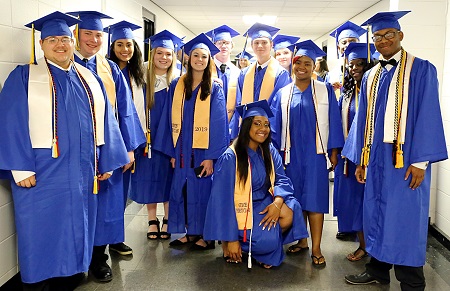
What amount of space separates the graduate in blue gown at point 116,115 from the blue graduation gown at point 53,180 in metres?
0.37

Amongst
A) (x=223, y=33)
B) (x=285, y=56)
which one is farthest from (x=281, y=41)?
(x=223, y=33)

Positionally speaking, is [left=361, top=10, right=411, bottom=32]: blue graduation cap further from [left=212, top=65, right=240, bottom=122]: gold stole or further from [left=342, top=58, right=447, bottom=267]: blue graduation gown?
[left=212, top=65, right=240, bottom=122]: gold stole

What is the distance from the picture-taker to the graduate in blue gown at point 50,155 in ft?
7.74

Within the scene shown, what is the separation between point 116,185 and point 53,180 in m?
0.69

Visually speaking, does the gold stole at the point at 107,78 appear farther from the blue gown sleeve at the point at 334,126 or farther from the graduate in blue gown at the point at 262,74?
the blue gown sleeve at the point at 334,126

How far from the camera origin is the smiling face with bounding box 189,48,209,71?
3.47 meters

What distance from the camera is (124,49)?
3.42 meters

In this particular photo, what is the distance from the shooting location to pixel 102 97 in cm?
272

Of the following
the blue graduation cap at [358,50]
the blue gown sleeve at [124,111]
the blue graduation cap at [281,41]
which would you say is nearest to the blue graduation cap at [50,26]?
the blue gown sleeve at [124,111]

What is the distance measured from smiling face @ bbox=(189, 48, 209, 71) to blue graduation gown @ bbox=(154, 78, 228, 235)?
0.60 feet

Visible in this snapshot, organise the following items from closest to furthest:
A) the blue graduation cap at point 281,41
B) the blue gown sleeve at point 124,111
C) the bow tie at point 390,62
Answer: the bow tie at point 390,62, the blue gown sleeve at point 124,111, the blue graduation cap at point 281,41

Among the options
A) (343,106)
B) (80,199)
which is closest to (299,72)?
(343,106)

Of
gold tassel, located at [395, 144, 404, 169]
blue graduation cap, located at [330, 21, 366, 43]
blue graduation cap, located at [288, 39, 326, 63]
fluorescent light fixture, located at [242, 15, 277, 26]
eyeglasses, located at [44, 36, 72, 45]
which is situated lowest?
gold tassel, located at [395, 144, 404, 169]

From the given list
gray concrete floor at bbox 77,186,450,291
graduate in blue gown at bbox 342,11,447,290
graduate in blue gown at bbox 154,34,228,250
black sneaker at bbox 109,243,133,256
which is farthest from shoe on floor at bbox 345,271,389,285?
black sneaker at bbox 109,243,133,256
